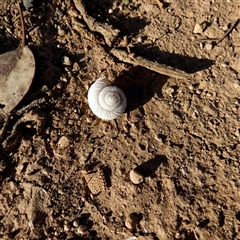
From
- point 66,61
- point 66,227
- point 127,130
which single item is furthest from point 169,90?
point 66,227

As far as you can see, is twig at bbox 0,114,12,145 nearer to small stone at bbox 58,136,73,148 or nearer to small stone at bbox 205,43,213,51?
small stone at bbox 58,136,73,148

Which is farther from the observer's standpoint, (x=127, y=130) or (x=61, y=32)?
(x=61, y=32)

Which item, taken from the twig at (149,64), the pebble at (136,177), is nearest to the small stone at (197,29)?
the twig at (149,64)

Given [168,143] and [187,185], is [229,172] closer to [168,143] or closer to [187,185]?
[187,185]

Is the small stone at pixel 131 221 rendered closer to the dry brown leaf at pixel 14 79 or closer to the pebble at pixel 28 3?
the dry brown leaf at pixel 14 79

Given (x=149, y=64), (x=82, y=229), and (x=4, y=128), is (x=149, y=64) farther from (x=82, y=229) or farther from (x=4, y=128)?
(x=82, y=229)
